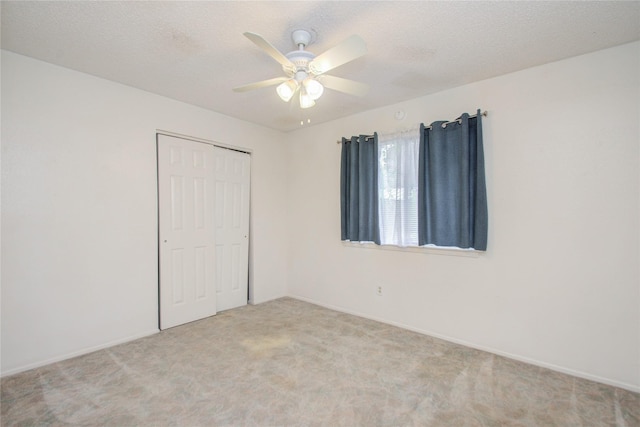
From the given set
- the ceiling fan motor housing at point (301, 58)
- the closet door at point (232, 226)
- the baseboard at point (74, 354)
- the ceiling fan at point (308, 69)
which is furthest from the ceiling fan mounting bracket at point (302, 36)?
the baseboard at point (74, 354)

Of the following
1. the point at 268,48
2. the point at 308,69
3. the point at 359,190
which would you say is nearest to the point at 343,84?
the point at 308,69

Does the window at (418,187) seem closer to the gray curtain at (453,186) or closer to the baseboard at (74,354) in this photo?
the gray curtain at (453,186)

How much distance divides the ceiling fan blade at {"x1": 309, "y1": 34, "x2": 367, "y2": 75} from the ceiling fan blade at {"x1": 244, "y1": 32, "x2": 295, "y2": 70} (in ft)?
0.51

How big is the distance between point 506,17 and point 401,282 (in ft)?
8.28

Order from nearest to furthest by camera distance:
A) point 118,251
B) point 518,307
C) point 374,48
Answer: point 374,48, point 518,307, point 118,251

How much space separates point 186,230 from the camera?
11.3 feet

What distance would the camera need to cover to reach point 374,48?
7.32 feet

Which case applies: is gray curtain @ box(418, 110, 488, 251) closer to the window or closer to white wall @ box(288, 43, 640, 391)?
the window

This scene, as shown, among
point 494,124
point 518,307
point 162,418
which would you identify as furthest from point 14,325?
point 494,124

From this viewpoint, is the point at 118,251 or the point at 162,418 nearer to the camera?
the point at 162,418

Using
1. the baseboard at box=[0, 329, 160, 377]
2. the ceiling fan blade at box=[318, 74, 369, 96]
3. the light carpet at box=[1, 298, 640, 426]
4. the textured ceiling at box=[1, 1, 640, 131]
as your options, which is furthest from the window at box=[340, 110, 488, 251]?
the baseboard at box=[0, 329, 160, 377]

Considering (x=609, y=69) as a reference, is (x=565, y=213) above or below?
below

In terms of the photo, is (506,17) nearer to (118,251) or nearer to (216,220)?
(216,220)

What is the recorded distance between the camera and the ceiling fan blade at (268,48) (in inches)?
59.9
